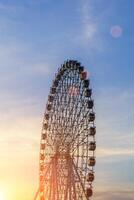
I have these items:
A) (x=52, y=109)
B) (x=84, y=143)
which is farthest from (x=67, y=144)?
(x=52, y=109)

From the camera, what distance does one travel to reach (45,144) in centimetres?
8619

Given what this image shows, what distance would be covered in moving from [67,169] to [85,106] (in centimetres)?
891

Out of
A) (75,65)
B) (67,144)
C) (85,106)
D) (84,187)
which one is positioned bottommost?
(84,187)

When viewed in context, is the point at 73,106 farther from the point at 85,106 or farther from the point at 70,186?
the point at 70,186

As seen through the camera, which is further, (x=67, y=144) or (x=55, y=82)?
(x=55, y=82)

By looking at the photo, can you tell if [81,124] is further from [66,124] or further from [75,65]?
[75,65]

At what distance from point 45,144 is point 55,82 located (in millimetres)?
9452

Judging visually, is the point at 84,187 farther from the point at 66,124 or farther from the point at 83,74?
the point at 83,74

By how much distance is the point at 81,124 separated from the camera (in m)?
82.4

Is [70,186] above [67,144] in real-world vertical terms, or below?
below

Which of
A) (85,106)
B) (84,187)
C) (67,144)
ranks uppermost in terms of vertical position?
(85,106)

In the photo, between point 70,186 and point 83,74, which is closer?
point 70,186
